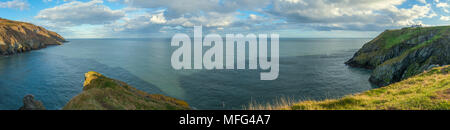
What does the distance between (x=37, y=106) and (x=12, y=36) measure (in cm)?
17157

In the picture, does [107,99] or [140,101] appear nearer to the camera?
[107,99]

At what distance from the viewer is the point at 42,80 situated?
58.1 m

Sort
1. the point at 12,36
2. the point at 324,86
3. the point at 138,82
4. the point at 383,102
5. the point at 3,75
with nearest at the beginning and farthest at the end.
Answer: the point at 383,102
the point at 324,86
the point at 138,82
the point at 3,75
the point at 12,36

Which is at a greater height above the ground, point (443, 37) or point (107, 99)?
point (443, 37)

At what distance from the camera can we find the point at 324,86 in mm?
51500

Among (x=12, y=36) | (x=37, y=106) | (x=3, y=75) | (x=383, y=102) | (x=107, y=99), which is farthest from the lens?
(x=12, y=36)

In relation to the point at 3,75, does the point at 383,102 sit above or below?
above
